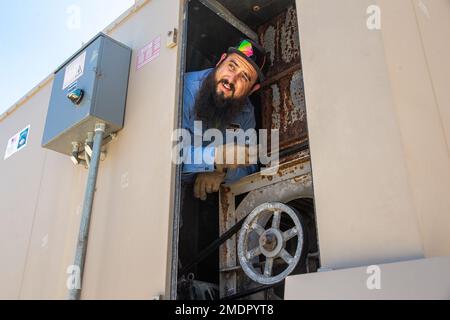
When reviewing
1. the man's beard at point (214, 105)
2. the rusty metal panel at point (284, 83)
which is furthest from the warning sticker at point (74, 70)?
the rusty metal panel at point (284, 83)

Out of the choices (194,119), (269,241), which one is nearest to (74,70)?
(194,119)

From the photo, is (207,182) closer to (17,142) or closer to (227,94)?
(227,94)

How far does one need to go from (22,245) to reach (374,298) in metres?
2.20

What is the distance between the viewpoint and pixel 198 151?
2.39 metres

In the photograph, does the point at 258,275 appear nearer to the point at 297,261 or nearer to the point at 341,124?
the point at 297,261

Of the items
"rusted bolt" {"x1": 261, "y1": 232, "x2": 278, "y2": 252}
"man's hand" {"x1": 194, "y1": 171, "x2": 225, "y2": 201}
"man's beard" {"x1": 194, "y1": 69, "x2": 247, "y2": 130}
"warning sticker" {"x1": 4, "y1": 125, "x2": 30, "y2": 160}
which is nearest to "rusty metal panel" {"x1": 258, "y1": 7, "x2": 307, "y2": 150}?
"man's beard" {"x1": 194, "y1": 69, "x2": 247, "y2": 130}

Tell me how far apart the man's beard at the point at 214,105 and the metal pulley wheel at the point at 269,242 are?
27.7 inches

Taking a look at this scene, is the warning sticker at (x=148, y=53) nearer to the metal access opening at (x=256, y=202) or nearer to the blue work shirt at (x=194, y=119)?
the metal access opening at (x=256, y=202)

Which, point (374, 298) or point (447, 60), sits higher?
point (447, 60)

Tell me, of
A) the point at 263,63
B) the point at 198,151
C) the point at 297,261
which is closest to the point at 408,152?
the point at 297,261

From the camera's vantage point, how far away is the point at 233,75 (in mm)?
2691

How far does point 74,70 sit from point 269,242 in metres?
1.38

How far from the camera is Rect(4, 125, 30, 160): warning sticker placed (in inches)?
130

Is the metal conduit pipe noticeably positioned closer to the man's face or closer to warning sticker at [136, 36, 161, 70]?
warning sticker at [136, 36, 161, 70]
